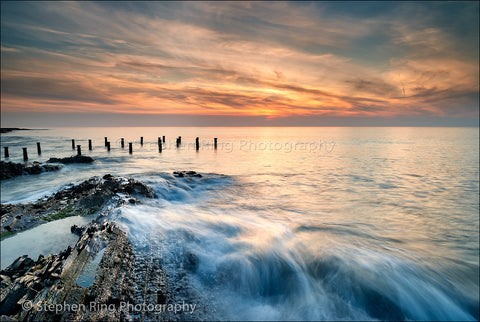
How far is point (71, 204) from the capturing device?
326 inches

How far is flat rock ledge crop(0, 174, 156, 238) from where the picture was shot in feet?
22.7

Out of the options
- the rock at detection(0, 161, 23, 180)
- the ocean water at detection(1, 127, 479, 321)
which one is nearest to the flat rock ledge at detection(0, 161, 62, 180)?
the rock at detection(0, 161, 23, 180)

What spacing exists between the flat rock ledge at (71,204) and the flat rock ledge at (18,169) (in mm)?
7202

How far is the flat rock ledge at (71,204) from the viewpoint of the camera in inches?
273

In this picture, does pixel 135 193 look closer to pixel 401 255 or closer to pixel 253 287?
pixel 253 287

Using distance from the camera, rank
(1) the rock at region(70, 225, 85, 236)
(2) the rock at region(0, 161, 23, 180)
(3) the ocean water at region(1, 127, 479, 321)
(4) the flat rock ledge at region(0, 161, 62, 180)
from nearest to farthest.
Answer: (3) the ocean water at region(1, 127, 479, 321), (1) the rock at region(70, 225, 85, 236), (2) the rock at region(0, 161, 23, 180), (4) the flat rock ledge at region(0, 161, 62, 180)

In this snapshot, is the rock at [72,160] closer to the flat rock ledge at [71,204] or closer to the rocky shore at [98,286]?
the flat rock ledge at [71,204]


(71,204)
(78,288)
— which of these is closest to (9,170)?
(71,204)

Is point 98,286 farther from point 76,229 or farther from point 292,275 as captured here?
point 76,229

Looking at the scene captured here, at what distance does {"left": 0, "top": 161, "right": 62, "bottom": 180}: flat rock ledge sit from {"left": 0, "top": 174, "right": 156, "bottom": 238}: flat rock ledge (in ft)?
23.6

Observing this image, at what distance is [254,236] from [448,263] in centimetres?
473

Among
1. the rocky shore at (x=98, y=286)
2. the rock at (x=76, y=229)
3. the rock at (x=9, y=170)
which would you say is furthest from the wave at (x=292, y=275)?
the rock at (x=9, y=170)

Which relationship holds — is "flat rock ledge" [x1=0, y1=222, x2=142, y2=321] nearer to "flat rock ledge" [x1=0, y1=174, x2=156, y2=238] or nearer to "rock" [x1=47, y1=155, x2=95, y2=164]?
"flat rock ledge" [x1=0, y1=174, x2=156, y2=238]

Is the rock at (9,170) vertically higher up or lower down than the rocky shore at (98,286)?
lower down
